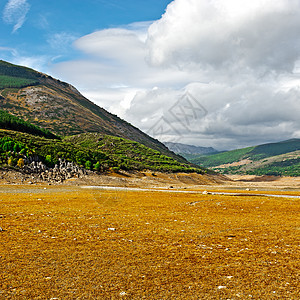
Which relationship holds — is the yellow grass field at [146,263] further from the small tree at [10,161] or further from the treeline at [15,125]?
the treeline at [15,125]

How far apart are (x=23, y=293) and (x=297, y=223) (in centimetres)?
2387

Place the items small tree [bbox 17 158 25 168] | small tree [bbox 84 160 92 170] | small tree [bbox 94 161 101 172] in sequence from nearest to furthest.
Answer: small tree [bbox 17 158 25 168]
small tree [bbox 84 160 92 170]
small tree [bbox 94 161 101 172]

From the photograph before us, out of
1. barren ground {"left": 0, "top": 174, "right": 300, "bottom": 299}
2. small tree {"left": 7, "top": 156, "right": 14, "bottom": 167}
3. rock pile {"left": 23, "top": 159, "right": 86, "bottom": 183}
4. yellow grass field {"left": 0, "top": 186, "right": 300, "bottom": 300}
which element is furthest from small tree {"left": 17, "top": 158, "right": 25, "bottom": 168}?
yellow grass field {"left": 0, "top": 186, "right": 300, "bottom": 300}

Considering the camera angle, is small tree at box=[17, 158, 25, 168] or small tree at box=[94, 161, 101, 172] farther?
small tree at box=[94, 161, 101, 172]

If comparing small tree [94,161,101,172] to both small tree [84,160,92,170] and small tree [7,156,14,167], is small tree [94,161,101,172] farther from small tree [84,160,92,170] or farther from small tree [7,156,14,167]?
small tree [7,156,14,167]

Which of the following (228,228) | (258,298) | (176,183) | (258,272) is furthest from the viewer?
(176,183)

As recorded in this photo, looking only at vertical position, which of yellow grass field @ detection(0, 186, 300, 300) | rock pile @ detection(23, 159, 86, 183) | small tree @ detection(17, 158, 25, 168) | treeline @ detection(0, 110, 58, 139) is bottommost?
yellow grass field @ detection(0, 186, 300, 300)

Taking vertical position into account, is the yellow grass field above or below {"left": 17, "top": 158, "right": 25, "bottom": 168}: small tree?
below

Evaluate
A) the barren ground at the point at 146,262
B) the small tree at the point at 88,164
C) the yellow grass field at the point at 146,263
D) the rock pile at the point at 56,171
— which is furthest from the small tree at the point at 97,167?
the yellow grass field at the point at 146,263

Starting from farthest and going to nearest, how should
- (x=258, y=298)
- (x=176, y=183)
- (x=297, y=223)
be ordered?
(x=176, y=183) < (x=297, y=223) < (x=258, y=298)

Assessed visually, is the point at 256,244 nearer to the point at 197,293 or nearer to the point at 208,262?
the point at 208,262

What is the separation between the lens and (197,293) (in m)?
8.96

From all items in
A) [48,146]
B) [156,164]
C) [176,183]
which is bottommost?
[176,183]

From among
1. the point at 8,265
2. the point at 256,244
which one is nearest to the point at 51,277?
the point at 8,265
